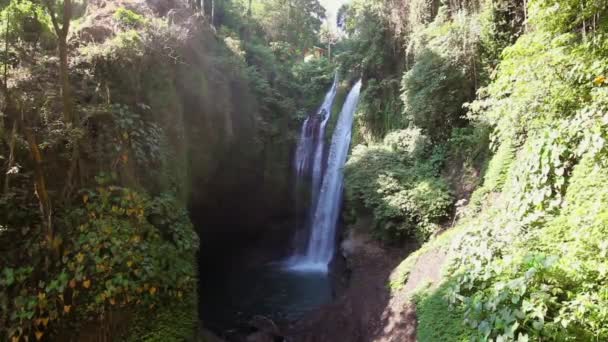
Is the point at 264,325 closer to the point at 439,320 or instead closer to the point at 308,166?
the point at 439,320

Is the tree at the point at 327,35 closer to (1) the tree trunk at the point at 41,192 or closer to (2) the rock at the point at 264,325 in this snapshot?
(2) the rock at the point at 264,325

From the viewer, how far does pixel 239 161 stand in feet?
50.8

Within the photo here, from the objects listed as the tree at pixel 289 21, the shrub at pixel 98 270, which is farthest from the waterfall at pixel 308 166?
the tree at pixel 289 21

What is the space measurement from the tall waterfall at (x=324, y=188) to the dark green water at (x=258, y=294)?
1251mm

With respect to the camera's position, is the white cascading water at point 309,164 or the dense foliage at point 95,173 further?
the white cascading water at point 309,164

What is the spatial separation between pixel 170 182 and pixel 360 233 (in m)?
Answer: 6.66

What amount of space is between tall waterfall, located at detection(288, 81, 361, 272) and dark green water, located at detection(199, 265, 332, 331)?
49.3 inches

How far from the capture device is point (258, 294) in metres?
12.6

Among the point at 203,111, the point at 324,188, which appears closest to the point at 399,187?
the point at 324,188

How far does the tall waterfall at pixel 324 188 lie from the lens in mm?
15578

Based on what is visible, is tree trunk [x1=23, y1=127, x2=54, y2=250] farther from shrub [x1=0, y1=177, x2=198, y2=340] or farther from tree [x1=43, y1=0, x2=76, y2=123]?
tree [x1=43, y1=0, x2=76, y2=123]

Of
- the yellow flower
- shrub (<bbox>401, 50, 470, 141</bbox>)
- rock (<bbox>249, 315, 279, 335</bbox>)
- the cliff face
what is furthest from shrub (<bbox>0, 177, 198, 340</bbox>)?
shrub (<bbox>401, 50, 470, 141</bbox>)

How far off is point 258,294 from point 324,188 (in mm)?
5867

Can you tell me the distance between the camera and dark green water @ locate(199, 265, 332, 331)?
10750 mm
